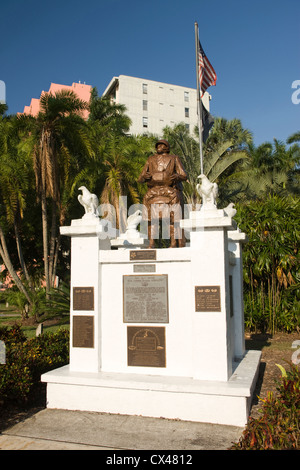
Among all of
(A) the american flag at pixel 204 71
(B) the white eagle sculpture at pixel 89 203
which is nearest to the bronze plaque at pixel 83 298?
(B) the white eagle sculpture at pixel 89 203

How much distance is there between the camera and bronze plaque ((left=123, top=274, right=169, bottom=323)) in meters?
6.09

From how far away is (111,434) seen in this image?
4871 mm

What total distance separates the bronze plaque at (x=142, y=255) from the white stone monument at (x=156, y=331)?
0.05 ft

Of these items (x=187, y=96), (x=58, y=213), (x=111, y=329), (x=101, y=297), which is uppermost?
(x=187, y=96)

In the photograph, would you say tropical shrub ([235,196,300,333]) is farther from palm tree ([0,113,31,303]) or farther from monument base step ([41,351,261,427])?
palm tree ([0,113,31,303])

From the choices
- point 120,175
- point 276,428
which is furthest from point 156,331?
point 120,175

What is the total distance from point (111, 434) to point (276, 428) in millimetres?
2299

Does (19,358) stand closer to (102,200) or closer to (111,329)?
(111,329)

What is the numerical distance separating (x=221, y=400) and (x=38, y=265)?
17540 mm

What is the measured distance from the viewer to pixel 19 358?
6.06 metres

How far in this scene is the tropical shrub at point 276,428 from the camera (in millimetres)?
3137
